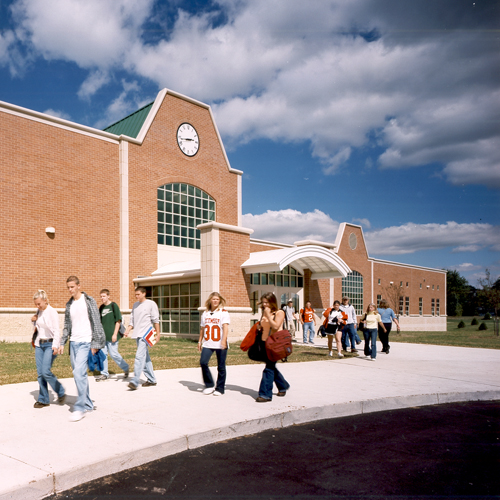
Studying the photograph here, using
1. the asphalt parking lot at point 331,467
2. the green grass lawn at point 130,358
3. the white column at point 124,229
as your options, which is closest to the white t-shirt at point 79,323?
the asphalt parking lot at point 331,467

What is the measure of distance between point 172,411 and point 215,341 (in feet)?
5.09

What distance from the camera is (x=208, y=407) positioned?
7203mm

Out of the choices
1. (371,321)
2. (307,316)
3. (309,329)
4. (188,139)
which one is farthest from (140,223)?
(371,321)

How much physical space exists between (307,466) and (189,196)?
2175cm

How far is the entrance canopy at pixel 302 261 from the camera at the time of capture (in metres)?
18.5

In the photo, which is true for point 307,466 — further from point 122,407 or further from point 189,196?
point 189,196

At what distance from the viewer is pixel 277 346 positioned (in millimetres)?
7555

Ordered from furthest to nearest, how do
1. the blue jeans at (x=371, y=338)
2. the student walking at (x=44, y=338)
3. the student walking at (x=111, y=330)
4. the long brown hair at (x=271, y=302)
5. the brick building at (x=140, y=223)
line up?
the brick building at (x=140, y=223), the blue jeans at (x=371, y=338), the student walking at (x=111, y=330), the long brown hair at (x=271, y=302), the student walking at (x=44, y=338)

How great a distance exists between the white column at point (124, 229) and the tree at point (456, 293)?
263ft

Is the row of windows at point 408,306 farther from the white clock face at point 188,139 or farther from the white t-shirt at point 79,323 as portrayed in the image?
the white t-shirt at point 79,323

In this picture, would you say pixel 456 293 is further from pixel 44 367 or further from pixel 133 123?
pixel 44 367

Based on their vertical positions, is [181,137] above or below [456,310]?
above

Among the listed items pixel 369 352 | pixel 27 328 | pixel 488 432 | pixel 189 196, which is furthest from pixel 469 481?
pixel 189 196

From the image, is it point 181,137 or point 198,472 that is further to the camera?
point 181,137
